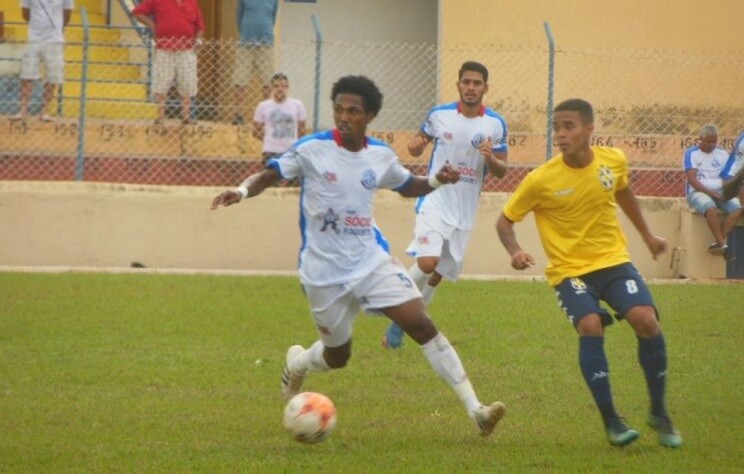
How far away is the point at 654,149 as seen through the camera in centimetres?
1816

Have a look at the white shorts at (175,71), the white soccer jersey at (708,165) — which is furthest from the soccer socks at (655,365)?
the white shorts at (175,71)

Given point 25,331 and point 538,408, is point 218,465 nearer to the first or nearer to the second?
point 538,408

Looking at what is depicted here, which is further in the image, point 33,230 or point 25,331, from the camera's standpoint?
point 33,230

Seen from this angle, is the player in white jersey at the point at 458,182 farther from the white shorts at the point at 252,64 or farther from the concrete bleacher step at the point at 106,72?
the concrete bleacher step at the point at 106,72

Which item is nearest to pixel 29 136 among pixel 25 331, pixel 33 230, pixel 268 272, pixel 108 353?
pixel 33 230

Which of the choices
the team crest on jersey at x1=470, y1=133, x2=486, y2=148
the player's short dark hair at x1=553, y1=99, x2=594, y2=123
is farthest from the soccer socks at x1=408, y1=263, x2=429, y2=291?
the player's short dark hair at x1=553, y1=99, x2=594, y2=123

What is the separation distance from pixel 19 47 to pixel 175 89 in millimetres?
2655

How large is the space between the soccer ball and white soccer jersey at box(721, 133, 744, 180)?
10557mm

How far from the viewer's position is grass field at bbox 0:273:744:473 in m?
7.95

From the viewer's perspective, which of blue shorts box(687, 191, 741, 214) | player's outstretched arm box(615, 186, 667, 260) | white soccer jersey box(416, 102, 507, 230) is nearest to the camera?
player's outstretched arm box(615, 186, 667, 260)

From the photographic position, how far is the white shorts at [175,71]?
18.1 metres

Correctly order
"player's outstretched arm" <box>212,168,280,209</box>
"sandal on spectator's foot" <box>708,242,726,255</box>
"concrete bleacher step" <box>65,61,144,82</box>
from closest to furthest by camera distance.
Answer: "player's outstretched arm" <box>212,168,280,209</box>, "sandal on spectator's foot" <box>708,242,726,255</box>, "concrete bleacher step" <box>65,61,144,82</box>

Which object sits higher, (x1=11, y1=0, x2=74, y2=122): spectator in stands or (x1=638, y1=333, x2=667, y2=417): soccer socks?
(x1=11, y1=0, x2=74, y2=122): spectator in stands

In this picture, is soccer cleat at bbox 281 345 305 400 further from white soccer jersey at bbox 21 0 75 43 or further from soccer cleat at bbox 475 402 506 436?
white soccer jersey at bbox 21 0 75 43
